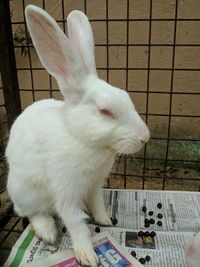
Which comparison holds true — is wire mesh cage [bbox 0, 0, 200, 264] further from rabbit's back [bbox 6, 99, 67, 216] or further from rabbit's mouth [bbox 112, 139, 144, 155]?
rabbit's mouth [bbox 112, 139, 144, 155]

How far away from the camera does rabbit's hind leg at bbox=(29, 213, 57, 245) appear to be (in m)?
1.24

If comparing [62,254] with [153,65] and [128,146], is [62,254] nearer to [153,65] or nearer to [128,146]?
[128,146]

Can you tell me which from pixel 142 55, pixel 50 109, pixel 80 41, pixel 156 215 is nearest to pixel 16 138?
pixel 50 109

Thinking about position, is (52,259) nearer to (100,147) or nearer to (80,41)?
(100,147)

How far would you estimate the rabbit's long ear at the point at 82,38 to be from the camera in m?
1.09

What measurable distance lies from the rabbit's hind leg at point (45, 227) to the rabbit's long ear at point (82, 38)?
0.52 m

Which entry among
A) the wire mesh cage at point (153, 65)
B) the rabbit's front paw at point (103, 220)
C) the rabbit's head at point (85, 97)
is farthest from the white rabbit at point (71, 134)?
the wire mesh cage at point (153, 65)

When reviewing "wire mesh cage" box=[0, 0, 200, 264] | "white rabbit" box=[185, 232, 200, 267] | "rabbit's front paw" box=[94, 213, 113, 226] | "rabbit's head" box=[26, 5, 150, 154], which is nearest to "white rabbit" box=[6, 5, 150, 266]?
"rabbit's head" box=[26, 5, 150, 154]

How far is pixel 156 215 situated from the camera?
4.58 feet

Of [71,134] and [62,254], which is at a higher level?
[71,134]

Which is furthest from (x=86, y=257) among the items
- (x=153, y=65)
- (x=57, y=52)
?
(x=153, y=65)

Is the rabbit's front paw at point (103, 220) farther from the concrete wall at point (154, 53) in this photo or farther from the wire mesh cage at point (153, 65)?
the concrete wall at point (154, 53)

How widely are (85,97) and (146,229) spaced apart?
0.55 m

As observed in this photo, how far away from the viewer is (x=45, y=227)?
126cm
